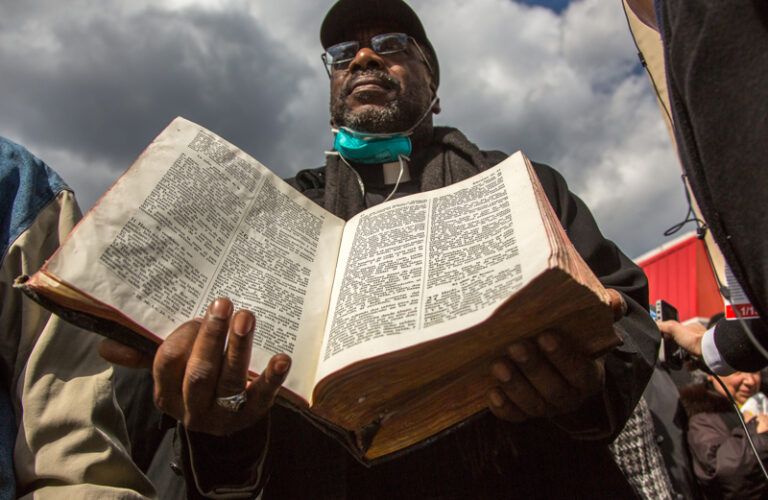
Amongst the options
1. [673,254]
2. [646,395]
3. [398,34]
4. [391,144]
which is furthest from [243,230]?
[673,254]

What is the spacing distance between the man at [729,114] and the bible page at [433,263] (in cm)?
23

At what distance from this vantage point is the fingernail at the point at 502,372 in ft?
3.04

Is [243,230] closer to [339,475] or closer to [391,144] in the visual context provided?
[339,475]

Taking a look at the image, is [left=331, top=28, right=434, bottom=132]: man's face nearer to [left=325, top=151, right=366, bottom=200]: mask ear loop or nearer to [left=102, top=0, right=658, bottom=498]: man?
[left=102, top=0, right=658, bottom=498]: man

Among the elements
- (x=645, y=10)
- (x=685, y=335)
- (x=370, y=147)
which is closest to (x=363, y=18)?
(x=370, y=147)

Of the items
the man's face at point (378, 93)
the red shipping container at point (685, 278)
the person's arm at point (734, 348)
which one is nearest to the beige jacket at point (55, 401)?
the man's face at point (378, 93)

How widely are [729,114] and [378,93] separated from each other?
148 centimetres

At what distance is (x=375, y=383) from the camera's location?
→ 0.91 m

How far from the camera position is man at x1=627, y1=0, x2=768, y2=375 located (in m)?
0.63

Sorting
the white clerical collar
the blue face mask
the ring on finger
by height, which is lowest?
the ring on finger

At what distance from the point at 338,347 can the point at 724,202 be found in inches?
22.8

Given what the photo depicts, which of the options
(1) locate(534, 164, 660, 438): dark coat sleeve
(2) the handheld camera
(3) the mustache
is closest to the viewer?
(1) locate(534, 164, 660, 438): dark coat sleeve

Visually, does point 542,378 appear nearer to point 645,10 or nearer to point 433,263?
point 433,263

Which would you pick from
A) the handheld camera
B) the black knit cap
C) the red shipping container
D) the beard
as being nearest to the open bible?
the beard
